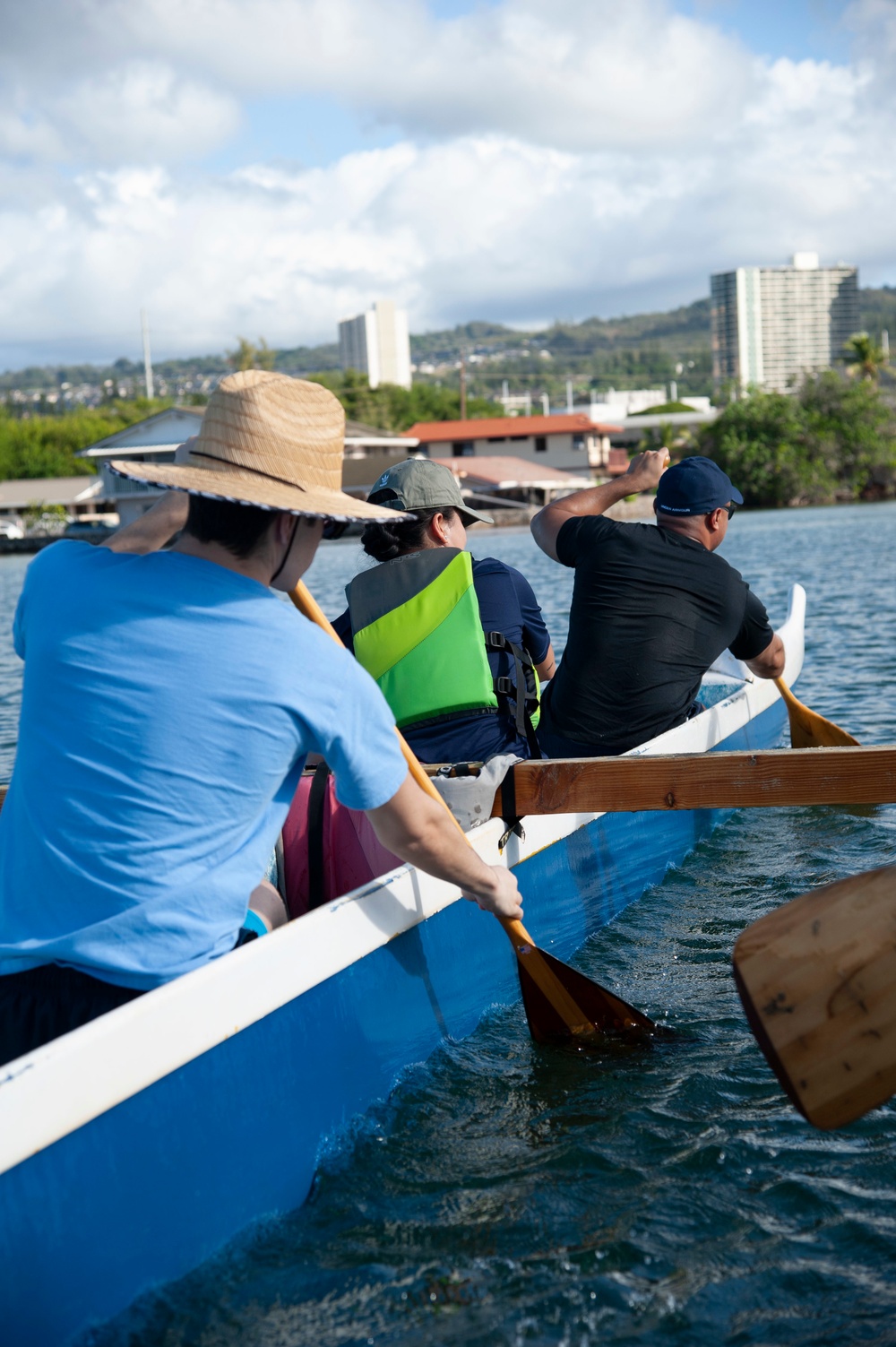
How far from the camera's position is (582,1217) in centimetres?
263

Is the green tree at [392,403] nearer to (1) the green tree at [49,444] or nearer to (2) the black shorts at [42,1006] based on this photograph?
(1) the green tree at [49,444]

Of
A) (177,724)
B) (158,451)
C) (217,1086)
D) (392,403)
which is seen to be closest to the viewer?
(177,724)

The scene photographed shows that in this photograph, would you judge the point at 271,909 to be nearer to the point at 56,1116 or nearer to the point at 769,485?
the point at 56,1116

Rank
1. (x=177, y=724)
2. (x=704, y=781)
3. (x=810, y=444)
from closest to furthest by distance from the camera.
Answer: (x=177, y=724), (x=704, y=781), (x=810, y=444)

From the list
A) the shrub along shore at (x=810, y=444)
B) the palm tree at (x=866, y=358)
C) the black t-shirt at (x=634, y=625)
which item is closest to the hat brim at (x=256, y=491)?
the black t-shirt at (x=634, y=625)

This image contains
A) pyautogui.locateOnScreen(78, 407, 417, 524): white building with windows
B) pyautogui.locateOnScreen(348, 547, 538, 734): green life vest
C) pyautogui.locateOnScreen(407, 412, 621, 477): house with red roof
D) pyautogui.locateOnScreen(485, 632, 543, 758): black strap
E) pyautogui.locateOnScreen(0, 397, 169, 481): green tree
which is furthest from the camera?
pyautogui.locateOnScreen(0, 397, 169, 481): green tree

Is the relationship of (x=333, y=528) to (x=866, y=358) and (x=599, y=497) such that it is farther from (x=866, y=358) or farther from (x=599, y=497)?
(x=866, y=358)

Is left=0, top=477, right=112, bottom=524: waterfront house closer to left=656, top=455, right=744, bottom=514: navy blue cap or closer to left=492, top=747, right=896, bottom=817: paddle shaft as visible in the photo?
→ left=656, top=455, right=744, bottom=514: navy blue cap

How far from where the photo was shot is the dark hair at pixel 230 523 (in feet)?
6.98

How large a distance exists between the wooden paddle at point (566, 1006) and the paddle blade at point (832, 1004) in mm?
913

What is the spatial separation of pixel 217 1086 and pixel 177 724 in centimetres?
76

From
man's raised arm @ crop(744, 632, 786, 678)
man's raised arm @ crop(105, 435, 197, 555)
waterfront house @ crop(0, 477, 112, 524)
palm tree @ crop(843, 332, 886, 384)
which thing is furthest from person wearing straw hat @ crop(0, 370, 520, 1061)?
palm tree @ crop(843, 332, 886, 384)

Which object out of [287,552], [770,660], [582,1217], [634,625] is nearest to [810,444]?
[770,660]

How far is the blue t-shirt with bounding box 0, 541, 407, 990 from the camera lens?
2062 millimetres
